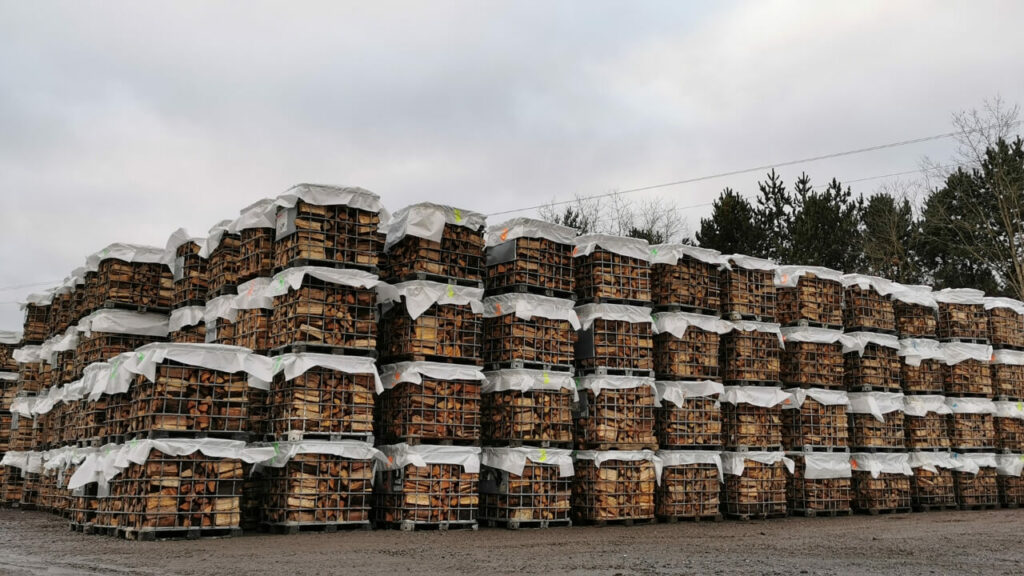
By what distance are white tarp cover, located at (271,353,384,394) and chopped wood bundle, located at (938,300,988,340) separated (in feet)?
47.9

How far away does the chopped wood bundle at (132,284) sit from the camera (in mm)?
16734

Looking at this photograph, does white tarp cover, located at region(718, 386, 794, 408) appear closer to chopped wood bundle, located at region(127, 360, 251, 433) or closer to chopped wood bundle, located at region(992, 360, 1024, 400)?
chopped wood bundle, located at region(992, 360, 1024, 400)

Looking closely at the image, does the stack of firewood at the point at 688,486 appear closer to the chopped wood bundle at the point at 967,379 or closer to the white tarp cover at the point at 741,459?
the white tarp cover at the point at 741,459

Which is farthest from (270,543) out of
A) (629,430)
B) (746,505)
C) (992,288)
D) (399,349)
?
(992,288)

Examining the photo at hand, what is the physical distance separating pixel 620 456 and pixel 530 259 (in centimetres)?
385

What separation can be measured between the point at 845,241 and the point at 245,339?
30750 millimetres

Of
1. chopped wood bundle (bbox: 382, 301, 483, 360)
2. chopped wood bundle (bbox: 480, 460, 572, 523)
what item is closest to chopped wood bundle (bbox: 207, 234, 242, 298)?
chopped wood bundle (bbox: 382, 301, 483, 360)

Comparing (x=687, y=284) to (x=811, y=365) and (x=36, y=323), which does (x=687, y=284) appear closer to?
(x=811, y=365)

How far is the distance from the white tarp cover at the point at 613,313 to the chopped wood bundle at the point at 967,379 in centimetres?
938

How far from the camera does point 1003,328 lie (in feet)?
70.0

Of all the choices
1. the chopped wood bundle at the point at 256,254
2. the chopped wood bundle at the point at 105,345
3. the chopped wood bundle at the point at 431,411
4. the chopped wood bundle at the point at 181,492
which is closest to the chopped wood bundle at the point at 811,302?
the chopped wood bundle at the point at 431,411

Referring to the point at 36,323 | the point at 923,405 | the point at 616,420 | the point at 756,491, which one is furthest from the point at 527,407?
the point at 36,323

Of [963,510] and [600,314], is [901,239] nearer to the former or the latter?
[963,510]

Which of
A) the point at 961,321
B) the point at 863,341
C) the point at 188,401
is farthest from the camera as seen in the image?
the point at 961,321
